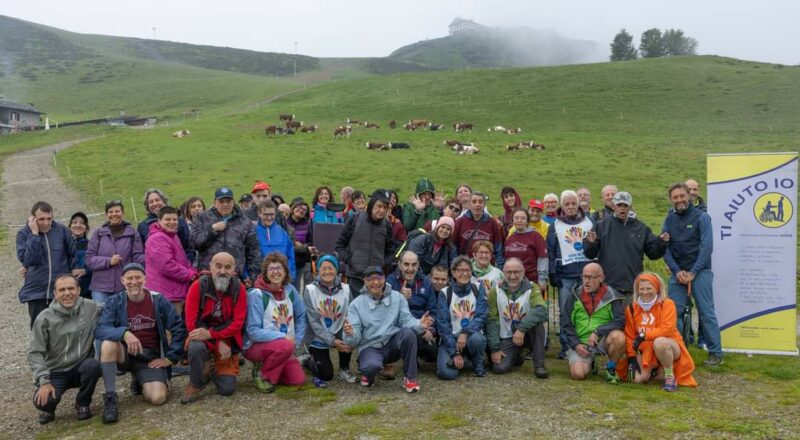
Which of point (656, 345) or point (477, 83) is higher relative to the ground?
point (477, 83)

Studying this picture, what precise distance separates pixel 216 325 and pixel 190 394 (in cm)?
82

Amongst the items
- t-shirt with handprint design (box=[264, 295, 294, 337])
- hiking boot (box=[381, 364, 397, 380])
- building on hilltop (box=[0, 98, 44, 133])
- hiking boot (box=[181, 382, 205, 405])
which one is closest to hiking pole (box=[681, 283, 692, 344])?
hiking boot (box=[381, 364, 397, 380])

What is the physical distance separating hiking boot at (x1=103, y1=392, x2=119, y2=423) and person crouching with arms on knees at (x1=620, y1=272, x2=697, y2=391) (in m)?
5.88

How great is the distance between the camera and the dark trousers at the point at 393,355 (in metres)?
7.04

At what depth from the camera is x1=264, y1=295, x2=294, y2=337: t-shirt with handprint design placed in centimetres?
725

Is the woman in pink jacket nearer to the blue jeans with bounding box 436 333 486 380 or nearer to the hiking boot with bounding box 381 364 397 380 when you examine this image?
the hiking boot with bounding box 381 364 397 380

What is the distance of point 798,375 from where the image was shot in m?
7.30

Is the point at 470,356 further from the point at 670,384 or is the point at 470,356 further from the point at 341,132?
the point at 341,132

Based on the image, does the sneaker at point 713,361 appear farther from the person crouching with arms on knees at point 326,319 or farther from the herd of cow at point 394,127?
the herd of cow at point 394,127

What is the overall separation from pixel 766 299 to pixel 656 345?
105 inches

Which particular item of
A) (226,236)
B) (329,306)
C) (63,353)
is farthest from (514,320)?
(63,353)

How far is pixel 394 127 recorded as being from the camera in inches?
1826

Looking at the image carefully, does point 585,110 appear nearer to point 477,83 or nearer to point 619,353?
point 477,83

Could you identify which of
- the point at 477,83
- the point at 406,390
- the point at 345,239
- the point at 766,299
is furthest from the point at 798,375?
the point at 477,83
